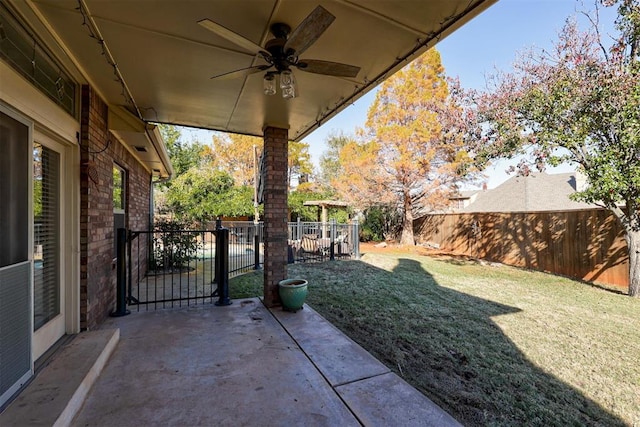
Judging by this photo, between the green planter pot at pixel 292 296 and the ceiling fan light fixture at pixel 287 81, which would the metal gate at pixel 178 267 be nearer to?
the green planter pot at pixel 292 296

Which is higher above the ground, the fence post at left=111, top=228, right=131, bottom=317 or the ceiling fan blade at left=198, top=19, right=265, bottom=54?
the ceiling fan blade at left=198, top=19, right=265, bottom=54

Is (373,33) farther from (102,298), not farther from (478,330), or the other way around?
(102,298)

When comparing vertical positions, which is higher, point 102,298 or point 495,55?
point 495,55

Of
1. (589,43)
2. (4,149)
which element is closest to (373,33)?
(4,149)

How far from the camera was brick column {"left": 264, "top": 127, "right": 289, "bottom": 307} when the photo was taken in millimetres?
4457

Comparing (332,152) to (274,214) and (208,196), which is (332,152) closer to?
(208,196)

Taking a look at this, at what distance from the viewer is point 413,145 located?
37.4 ft

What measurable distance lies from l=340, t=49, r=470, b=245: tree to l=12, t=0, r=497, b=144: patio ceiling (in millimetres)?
8468

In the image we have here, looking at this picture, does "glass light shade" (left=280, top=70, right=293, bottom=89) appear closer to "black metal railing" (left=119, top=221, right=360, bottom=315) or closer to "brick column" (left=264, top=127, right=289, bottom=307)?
"brick column" (left=264, top=127, right=289, bottom=307)

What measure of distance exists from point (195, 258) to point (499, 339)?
22.1 feet

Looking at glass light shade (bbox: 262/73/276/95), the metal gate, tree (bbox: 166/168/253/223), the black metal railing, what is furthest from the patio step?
tree (bbox: 166/168/253/223)

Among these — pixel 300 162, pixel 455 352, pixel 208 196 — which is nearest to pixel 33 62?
pixel 455 352

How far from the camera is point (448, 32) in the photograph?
7.57ft

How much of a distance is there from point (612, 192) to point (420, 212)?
7.66 m
